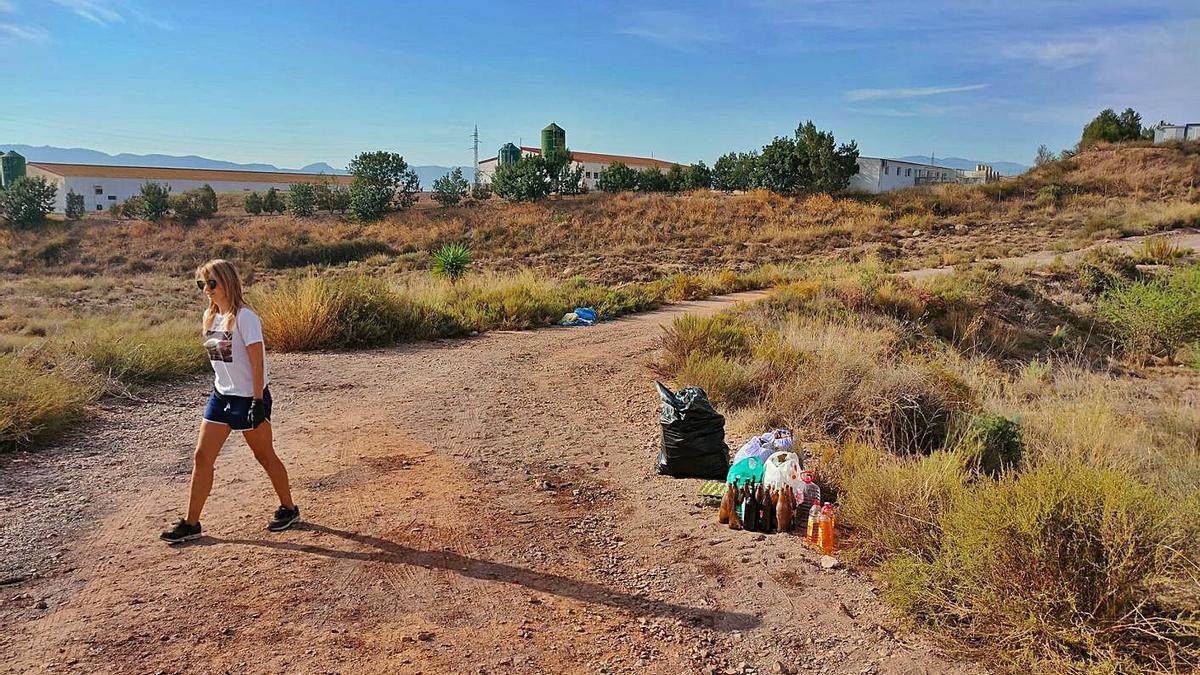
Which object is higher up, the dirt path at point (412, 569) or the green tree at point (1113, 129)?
the green tree at point (1113, 129)

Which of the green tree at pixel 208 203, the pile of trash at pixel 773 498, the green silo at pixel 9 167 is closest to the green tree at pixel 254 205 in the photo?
the green tree at pixel 208 203

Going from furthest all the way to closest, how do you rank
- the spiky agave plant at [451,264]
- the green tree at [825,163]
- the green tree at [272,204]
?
the green tree at [272,204]
the green tree at [825,163]
the spiky agave plant at [451,264]

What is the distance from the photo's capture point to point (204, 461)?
4188 mm

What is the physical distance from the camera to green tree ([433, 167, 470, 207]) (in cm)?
5625

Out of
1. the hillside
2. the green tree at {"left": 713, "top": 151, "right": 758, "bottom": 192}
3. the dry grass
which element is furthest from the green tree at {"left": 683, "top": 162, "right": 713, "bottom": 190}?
the dry grass

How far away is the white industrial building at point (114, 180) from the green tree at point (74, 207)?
4.91 meters

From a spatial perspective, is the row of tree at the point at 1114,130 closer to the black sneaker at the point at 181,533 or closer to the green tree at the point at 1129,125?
the green tree at the point at 1129,125

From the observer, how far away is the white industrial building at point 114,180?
229ft

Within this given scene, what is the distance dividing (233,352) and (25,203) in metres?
66.2

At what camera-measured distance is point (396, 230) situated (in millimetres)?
47562

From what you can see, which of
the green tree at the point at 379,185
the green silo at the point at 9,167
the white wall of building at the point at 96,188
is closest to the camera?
the green tree at the point at 379,185

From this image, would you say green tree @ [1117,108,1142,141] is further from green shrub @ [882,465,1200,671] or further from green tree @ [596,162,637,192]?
green shrub @ [882,465,1200,671]

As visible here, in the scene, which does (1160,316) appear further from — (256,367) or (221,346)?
(221,346)

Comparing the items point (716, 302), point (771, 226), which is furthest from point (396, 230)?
point (716, 302)
